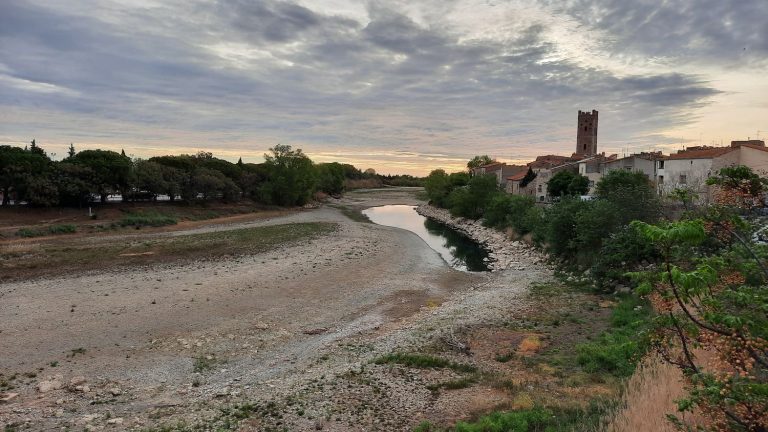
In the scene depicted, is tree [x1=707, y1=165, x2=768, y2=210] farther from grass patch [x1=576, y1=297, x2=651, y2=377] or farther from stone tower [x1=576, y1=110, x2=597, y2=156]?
stone tower [x1=576, y1=110, x2=597, y2=156]

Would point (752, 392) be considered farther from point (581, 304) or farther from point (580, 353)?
point (581, 304)

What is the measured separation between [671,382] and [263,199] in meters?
79.3

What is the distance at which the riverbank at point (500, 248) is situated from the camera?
36812mm

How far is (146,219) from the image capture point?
54844 mm

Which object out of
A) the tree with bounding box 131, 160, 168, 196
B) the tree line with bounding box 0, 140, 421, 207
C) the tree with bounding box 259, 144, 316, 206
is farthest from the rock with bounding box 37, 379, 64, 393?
the tree with bounding box 259, 144, 316, 206

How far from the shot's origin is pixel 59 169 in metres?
53.7

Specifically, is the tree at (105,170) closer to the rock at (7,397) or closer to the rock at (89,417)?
the rock at (7,397)

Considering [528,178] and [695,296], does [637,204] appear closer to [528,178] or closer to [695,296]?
[695,296]


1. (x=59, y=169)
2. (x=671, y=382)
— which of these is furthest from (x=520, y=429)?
(x=59, y=169)

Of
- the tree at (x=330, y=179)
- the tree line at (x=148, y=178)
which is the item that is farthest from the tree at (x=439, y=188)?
the tree at (x=330, y=179)

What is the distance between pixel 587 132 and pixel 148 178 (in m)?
106

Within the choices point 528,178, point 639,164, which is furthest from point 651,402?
point 528,178

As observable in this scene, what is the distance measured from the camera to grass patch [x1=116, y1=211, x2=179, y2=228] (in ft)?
174

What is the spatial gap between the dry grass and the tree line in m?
58.6
